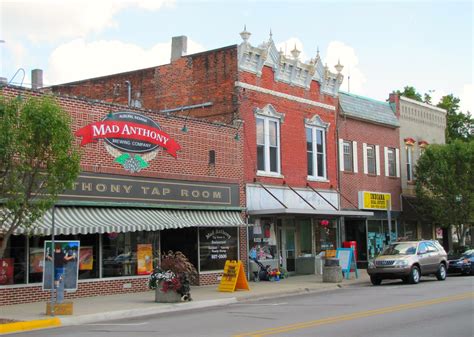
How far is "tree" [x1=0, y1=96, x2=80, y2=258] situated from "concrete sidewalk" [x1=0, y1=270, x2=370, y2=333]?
2109mm

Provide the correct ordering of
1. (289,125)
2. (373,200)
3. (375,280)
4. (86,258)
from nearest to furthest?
(86,258)
(375,280)
(289,125)
(373,200)

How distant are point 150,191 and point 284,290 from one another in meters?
5.52

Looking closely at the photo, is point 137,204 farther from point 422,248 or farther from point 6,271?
point 422,248

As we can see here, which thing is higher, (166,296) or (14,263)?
(14,263)

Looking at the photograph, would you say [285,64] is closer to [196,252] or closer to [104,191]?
[196,252]

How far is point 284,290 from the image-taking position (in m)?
21.5

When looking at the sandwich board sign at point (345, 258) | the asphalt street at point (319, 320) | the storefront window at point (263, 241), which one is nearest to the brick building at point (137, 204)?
the storefront window at point (263, 241)

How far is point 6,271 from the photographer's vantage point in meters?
17.5

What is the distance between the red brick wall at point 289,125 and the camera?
26.3m

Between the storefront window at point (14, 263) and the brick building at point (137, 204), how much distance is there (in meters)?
0.03

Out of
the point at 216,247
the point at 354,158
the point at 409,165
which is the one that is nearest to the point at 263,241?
the point at 216,247

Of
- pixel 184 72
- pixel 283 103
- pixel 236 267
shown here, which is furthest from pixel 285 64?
pixel 236 267

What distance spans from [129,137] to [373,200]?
16.8 metres

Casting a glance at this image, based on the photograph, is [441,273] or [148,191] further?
[441,273]
